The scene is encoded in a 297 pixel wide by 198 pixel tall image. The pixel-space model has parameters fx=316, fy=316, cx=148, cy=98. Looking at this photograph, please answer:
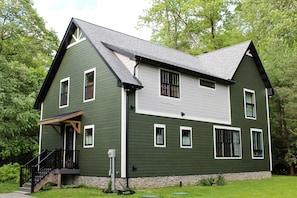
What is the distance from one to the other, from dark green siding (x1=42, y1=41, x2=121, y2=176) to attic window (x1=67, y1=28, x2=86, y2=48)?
195 millimetres

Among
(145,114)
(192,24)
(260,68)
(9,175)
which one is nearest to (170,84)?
(145,114)

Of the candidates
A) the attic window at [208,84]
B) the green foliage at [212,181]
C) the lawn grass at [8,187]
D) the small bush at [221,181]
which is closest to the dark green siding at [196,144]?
the green foliage at [212,181]

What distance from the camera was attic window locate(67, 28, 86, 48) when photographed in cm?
1531

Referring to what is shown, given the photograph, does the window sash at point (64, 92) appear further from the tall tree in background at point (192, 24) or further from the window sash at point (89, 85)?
the tall tree in background at point (192, 24)

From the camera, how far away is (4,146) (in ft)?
57.8

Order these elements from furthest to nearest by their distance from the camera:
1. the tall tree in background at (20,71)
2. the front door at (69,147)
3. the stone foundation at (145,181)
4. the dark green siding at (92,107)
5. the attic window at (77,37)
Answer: the tall tree in background at (20,71) → the attic window at (77,37) → the front door at (69,147) → the dark green siding at (92,107) → the stone foundation at (145,181)

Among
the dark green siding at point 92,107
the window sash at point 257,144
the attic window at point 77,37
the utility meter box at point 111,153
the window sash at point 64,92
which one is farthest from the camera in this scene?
the window sash at point 257,144

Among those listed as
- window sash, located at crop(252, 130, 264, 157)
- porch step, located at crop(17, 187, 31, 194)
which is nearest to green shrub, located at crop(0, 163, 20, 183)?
porch step, located at crop(17, 187, 31, 194)

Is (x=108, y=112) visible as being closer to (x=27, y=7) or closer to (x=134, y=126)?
(x=134, y=126)

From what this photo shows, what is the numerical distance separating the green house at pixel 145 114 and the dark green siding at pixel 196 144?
0.13 feet

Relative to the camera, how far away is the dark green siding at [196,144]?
12.5 metres

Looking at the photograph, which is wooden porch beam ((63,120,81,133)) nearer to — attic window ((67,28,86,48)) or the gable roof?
the gable roof

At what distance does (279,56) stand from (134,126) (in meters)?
13.3

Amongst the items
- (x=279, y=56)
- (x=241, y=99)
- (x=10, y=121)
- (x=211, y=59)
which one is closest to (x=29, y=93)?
(x=10, y=121)
